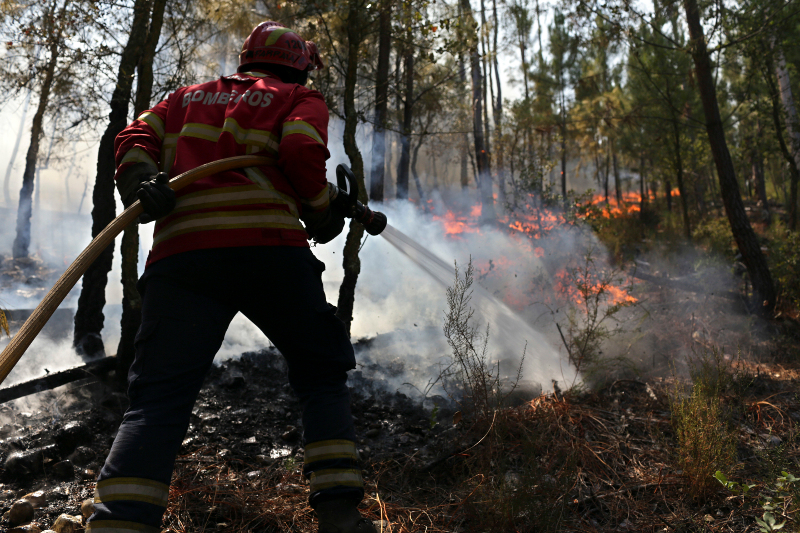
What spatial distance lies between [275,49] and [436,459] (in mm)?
2101

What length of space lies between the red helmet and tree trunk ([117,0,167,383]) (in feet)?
6.41

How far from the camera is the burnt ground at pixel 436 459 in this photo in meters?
2.08

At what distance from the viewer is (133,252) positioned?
3.86 meters

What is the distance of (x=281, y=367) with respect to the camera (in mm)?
4266

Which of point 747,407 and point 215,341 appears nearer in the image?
point 215,341

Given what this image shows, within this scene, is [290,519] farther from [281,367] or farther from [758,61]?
[758,61]

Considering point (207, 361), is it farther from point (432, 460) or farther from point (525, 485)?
point (432, 460)

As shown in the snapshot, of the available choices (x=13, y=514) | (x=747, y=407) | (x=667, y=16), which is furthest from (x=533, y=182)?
(x=13, y=514)

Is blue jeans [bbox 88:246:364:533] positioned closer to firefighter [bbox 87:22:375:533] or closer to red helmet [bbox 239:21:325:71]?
firefighter [bbox 87:22:375:533]

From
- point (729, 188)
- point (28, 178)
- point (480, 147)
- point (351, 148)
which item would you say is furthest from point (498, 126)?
point (28, 178)

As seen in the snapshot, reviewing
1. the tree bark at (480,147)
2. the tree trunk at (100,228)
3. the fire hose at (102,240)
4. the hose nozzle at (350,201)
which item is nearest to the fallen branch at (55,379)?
the tree trunk at (100,228)

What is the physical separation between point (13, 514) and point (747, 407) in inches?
155

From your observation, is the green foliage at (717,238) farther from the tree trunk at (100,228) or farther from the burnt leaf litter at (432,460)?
the tree trunk at (100,228)

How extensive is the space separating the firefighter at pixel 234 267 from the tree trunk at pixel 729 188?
5.89 m
